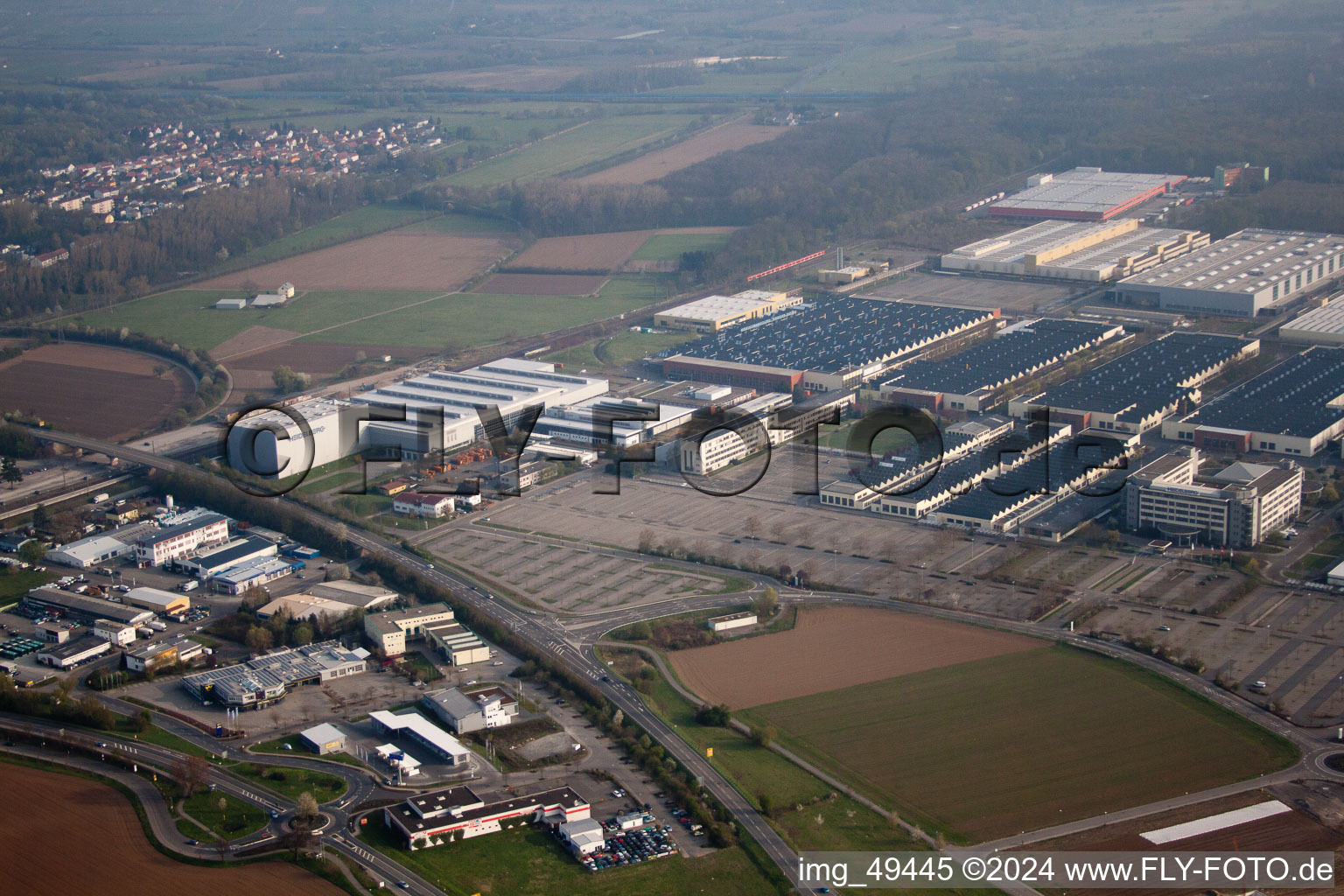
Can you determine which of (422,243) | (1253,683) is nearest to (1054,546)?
(1253,683)

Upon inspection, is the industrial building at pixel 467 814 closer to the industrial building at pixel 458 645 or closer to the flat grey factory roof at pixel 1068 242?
the industrial building at pixel 458 645

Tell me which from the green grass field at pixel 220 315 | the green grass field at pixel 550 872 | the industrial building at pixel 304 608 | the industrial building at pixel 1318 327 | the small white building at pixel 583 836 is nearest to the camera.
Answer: the green grass field at pixel 550 872

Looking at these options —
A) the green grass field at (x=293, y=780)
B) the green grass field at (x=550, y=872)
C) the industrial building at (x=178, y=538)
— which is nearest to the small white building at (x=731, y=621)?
the green grass field at (x=550, y=872)

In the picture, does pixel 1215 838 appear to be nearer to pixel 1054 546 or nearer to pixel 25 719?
pixel 1054 546

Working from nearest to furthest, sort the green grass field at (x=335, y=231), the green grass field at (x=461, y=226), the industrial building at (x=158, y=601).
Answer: the industrial building at (x=158, y=601) → the green grass field at (x=335, y=231) → the green grass field at (x=461, y=226)

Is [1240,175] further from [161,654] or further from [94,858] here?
[94,858]

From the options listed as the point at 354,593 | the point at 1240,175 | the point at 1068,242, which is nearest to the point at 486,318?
the point at 1068,242
